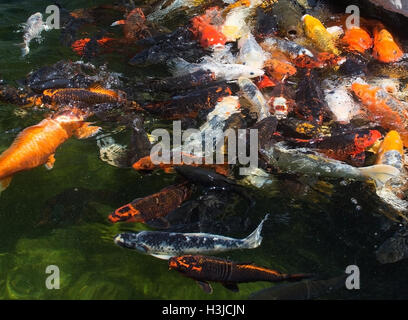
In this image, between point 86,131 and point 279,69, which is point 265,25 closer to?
point 279,69

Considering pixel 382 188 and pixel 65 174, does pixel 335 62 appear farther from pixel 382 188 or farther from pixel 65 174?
pixel 65 174

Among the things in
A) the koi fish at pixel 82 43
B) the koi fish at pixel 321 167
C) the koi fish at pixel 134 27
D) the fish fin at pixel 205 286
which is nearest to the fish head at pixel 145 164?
the koi fish at pixel 321 167

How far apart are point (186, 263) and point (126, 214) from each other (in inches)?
27.4

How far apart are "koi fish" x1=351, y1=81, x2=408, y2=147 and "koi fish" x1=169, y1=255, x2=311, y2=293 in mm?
2583

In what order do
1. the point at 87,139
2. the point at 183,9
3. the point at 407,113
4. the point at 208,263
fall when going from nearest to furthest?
the point at 208,263, the point at 87,139, the point at 407,113, the point at 183,9

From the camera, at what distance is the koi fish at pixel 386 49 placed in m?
6.14

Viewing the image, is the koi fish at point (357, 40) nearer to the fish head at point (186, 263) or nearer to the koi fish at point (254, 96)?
the koi fish at point (254, 96)

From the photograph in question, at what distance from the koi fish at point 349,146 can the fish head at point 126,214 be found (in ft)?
6.50

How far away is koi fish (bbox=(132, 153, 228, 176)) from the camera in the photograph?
3.88 metres

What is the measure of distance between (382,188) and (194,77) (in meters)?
2.54

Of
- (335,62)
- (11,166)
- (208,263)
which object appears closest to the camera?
(208,263)

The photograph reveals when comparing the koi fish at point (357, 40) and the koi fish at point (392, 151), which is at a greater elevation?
the koi fish at point (357, 40)

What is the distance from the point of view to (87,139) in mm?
4562

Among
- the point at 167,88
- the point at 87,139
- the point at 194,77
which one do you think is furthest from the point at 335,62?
the point at 87,139
